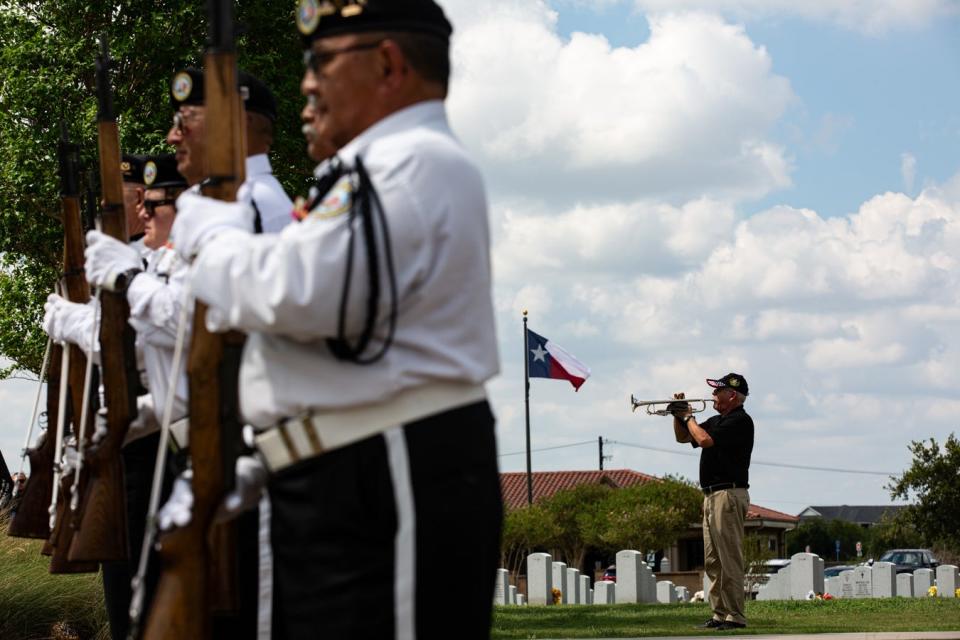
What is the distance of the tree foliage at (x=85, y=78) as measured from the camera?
20359 mm

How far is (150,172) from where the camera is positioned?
635 cm

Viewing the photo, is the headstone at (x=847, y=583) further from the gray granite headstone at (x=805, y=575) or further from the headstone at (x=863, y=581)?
the gray granite headstone at (x=805, y=575)

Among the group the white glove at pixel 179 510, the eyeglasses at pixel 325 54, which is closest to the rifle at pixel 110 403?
the white glove at pixel 179 510

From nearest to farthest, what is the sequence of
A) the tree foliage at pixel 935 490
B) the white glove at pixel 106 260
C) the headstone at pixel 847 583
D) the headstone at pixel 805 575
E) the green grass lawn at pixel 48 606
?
the white glove at pixel 106 260 → the green grass lawn at pixel 48 606 → the headstone at pixel 805 575 → the headstone at pixel 847 583 → the tree foliage at pixel 935 490

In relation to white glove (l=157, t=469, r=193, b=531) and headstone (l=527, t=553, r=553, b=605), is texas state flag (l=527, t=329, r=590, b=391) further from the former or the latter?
white glove (l=157, t=469, r=193, b=531)

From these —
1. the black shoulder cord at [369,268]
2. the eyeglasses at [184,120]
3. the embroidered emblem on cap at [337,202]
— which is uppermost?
the eyeglasses at [184,120]

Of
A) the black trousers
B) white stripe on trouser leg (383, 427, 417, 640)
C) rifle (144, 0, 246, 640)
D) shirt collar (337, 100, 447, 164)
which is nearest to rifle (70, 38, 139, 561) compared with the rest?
rifle (144, 0, 246, 640)

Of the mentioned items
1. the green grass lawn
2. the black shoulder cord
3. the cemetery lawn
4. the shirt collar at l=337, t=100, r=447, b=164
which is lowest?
the cemetery lawn

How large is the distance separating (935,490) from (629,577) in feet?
104

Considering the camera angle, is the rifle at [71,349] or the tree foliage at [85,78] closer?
the rifle at [71,349]

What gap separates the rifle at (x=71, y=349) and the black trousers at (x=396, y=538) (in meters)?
2.99

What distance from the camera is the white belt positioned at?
123 inches

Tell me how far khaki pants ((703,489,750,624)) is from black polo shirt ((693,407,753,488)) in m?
0.13

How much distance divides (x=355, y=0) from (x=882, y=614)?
45.9 ft
